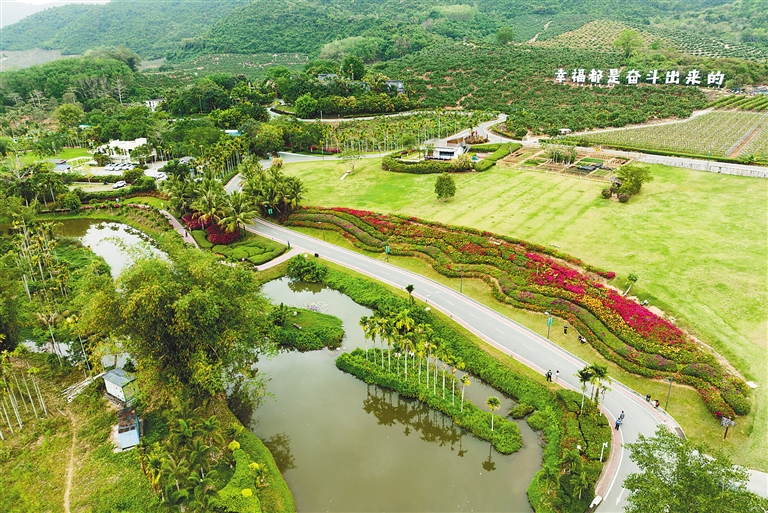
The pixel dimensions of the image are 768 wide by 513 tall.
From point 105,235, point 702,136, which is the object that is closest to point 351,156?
point 105,235

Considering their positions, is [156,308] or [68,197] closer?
[156,308]

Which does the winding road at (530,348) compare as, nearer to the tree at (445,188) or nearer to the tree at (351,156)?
the tree at (445,188)

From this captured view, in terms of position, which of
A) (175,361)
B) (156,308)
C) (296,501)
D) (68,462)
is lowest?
(296,501)

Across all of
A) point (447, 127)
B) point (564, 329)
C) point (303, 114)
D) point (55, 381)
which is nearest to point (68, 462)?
point (55, 381)

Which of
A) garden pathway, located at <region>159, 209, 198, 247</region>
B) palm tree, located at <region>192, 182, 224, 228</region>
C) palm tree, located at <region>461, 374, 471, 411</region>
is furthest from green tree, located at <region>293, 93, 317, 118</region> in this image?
palm tree, located at <region>461, 374, 471, 411</region>

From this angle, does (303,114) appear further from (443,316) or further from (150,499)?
(150,499)

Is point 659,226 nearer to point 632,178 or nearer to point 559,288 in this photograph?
point 632,178
